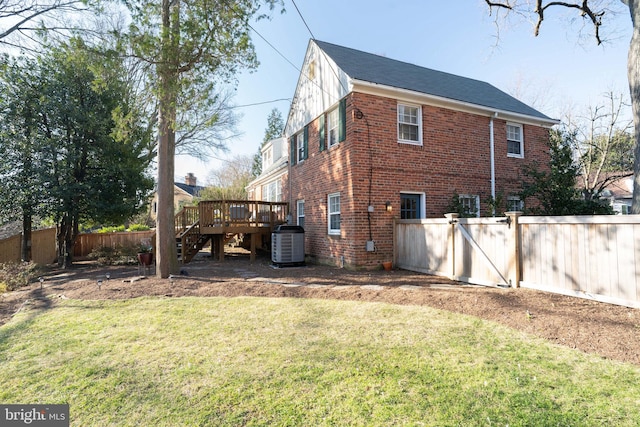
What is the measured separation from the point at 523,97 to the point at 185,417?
26167 millimetres

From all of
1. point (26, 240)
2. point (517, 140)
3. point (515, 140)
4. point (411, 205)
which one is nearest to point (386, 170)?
point (411, 205)

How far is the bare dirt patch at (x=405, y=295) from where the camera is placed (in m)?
3.96

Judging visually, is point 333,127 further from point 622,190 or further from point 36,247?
point 622,190

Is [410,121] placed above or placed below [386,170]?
above

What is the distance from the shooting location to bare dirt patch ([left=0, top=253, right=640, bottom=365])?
396cm

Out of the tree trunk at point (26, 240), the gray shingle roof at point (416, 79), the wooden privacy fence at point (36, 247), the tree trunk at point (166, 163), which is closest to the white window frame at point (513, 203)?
the gray shingle roof at point (416, 79)

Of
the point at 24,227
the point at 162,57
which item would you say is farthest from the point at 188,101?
the point at 24,227

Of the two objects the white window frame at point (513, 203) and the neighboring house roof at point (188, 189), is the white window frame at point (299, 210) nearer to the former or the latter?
Answer: the white window frame at point (513, 203)

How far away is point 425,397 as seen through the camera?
2699mm

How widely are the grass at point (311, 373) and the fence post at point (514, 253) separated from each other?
2393mm

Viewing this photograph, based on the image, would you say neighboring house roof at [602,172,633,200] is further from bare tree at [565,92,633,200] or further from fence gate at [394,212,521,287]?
fence gate at [394,212,521,287]

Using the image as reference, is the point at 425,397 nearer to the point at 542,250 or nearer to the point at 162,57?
the point at 542,250

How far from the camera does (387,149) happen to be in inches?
375

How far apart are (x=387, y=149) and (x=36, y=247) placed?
573 inches
